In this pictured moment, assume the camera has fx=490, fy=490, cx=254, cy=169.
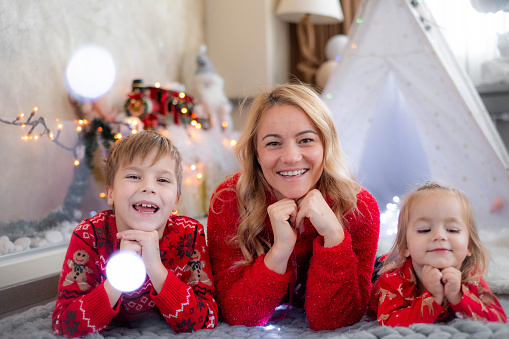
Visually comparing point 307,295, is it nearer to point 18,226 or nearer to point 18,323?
point 18,323

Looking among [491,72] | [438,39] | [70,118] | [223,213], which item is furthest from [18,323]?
[491,72]

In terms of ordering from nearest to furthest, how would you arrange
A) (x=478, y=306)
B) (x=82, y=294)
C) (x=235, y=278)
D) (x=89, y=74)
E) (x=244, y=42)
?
(x=478, y=306), (x=82, y=294), (x=235, y=278), (x=89, y=74), (x=244, y=42)

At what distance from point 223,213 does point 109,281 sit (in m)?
0.34

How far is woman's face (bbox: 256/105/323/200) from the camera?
3.82ft

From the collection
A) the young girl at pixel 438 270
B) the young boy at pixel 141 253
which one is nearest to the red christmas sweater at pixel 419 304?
the young girl at pixel 438 270

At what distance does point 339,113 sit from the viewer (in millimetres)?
2262

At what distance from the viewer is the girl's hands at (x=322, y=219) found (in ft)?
3.56

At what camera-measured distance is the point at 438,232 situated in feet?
3.34

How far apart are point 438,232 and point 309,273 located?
0.31m

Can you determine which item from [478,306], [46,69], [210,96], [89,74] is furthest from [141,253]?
[210,96]

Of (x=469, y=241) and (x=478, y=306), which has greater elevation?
(x=469, y=241)

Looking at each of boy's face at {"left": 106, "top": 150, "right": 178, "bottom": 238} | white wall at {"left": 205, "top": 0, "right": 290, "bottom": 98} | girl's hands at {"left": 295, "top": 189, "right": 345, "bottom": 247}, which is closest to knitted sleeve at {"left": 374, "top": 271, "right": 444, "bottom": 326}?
girl's hands at {"left": 295, "top": 189, "right": 345, "bottom": 247}

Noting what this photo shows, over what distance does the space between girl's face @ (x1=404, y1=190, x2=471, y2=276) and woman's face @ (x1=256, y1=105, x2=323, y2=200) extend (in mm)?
260

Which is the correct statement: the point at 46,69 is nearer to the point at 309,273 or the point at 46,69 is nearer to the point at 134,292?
the point at 134,292
